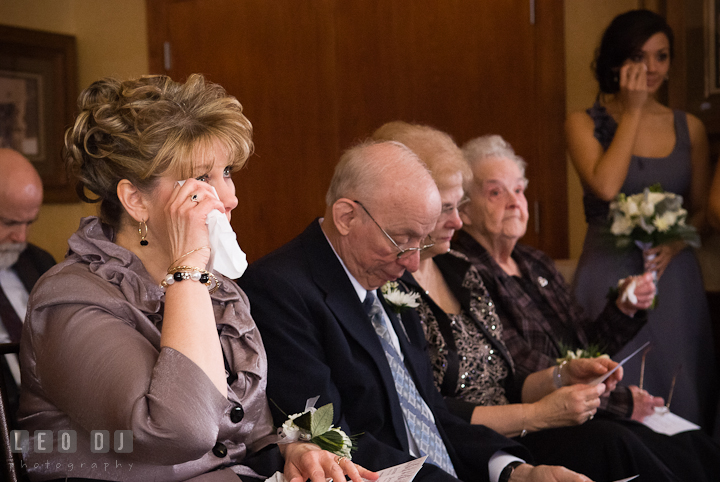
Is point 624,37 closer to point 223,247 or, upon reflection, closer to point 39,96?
point 223,247

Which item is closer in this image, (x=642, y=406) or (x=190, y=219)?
(x=190, y=219)

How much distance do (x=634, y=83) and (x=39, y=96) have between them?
3.43 metres

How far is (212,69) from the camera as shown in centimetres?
432

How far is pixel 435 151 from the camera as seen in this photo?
97.7 inches

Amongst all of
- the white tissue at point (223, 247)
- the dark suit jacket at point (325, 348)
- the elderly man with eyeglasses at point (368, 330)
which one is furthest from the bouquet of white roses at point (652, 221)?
the white tissue at point (223, 247)

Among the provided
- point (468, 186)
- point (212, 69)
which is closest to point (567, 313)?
point (468, 186)

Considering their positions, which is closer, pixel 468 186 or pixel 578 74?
pixel 468 186

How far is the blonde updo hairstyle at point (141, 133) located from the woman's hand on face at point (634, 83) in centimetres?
227

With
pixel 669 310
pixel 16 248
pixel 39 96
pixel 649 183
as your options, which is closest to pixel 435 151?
pixel 649 183

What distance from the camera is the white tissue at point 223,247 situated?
56.5 inches

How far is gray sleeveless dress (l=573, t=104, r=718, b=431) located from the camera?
3.10 m

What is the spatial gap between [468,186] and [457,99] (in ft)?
3.83

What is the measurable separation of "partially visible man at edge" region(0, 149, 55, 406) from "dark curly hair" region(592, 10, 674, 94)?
250 centimetres

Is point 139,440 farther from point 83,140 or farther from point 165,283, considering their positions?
point 83,140
